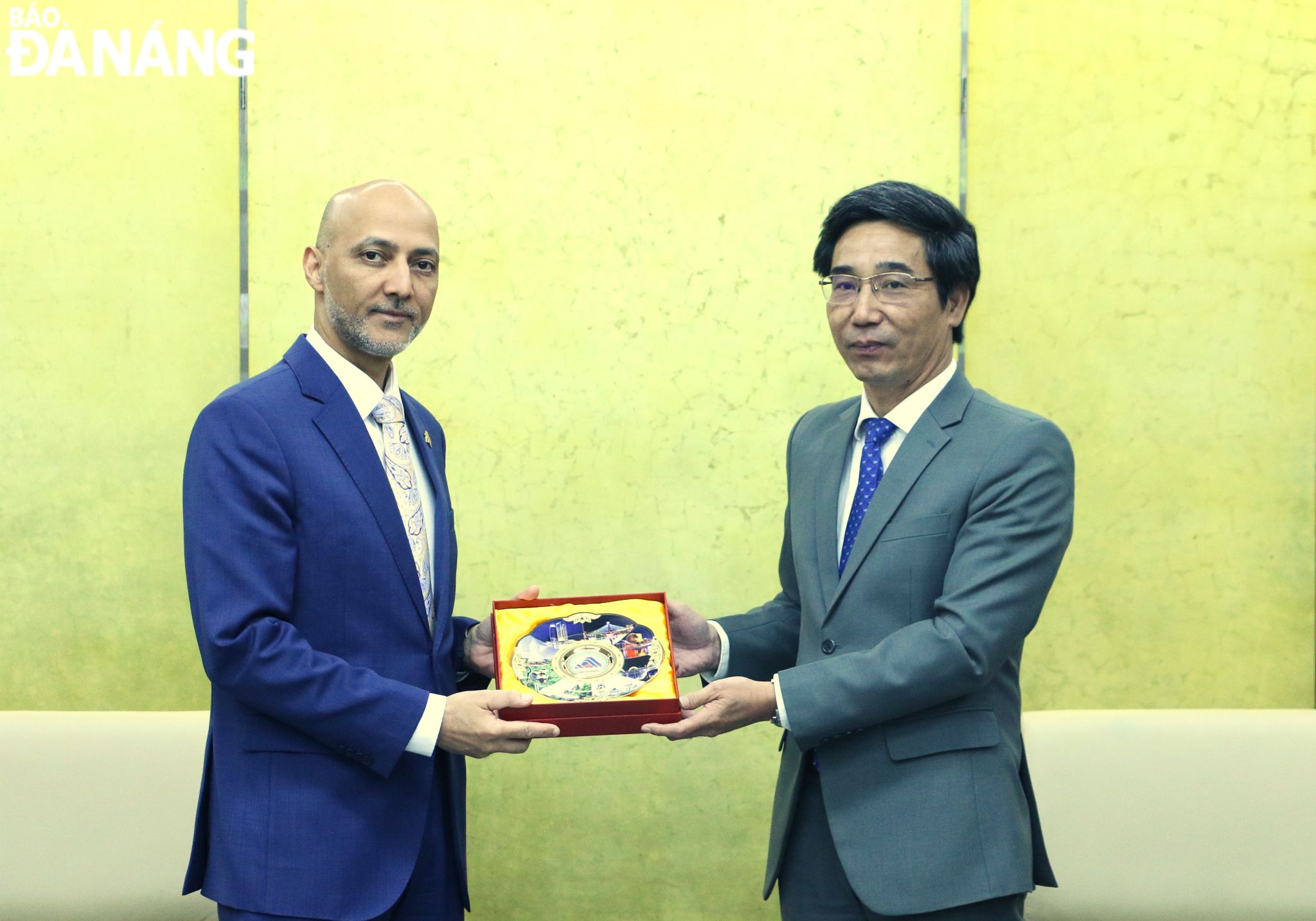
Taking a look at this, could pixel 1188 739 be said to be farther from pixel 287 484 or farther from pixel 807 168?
pixel 287 484

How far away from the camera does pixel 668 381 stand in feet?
11.3

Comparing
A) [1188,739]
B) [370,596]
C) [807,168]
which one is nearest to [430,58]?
[807,168]

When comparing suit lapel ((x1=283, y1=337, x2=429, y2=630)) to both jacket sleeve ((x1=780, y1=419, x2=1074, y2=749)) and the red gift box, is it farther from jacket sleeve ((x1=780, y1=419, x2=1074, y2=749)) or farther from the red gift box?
jacket sleeve ((x1=780, y1=419, x2=1074, y2=749))

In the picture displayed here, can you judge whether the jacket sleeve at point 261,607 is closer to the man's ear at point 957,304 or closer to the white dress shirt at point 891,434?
the white dress shirt at point 891,434

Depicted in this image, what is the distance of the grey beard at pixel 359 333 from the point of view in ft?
7.23

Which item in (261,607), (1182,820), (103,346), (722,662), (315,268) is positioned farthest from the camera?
→ (103,346)

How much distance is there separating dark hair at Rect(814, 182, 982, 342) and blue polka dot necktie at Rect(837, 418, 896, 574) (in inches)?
10.6

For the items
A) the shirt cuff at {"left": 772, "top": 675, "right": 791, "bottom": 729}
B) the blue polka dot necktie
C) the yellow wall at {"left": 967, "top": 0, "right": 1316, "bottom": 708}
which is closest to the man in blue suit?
the shirt cuff at {"left": 772, "top": 675, "right": 791, "bottom": 729}

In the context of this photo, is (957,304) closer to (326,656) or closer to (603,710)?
(603,710)

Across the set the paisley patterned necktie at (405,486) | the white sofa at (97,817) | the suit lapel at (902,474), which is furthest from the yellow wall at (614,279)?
the suit lapel at (902,474)

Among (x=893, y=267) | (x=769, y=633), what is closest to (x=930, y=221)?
(x=893, y=267)

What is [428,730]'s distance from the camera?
2018 millimetres

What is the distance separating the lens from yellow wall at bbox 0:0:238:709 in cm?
338

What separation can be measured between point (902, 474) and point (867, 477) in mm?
89
